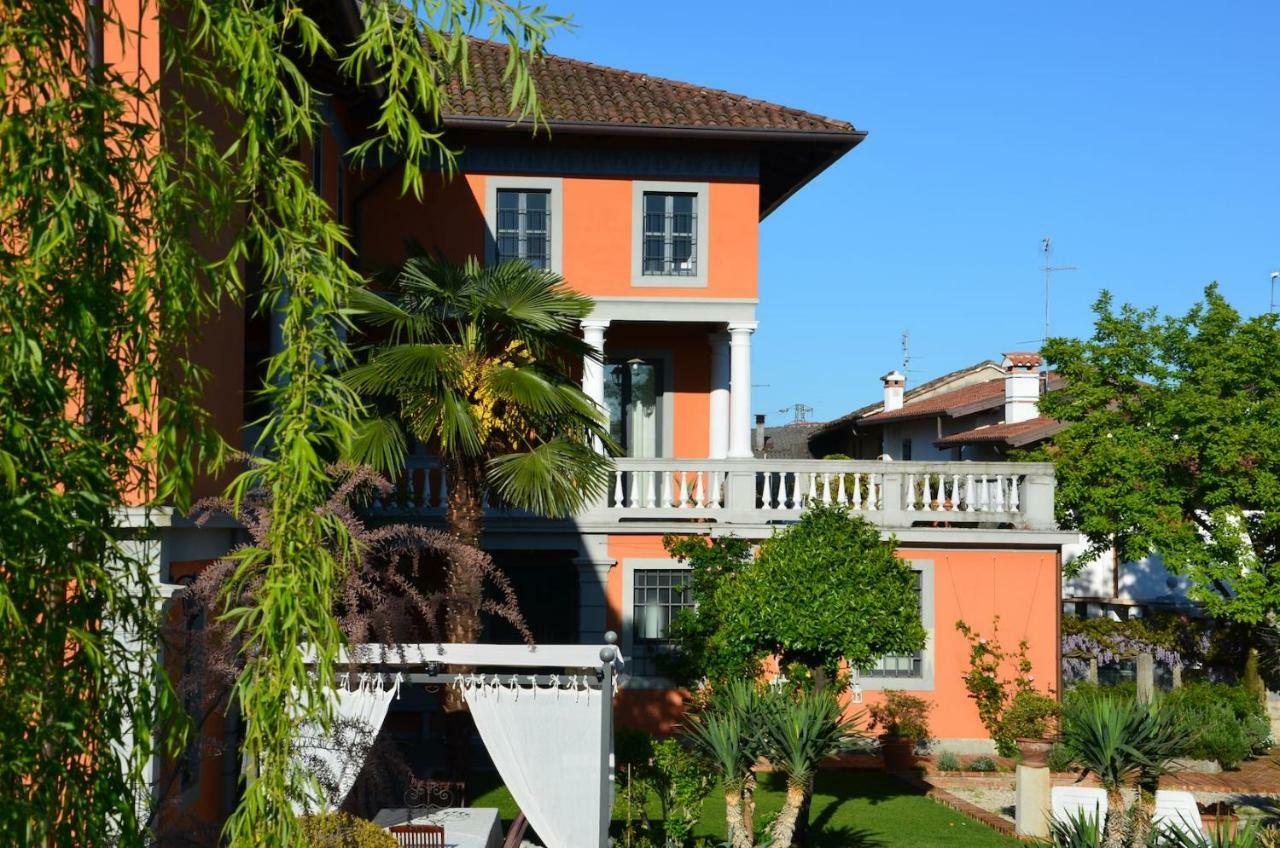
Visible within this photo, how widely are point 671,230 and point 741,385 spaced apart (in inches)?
110

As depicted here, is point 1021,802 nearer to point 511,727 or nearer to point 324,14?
point 511,727

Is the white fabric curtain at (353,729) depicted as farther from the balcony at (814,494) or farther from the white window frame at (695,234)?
the white window frame at (695,234)

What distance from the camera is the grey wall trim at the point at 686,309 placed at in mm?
22234

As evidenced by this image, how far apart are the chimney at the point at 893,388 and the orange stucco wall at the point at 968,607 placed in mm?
25176

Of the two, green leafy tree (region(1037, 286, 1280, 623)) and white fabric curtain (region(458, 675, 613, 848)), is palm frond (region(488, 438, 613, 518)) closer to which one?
white fabric curtain (region(458, 675, 613, 848))

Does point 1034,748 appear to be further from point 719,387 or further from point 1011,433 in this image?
point 1011,433

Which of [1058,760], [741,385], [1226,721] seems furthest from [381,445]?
[1226,721]

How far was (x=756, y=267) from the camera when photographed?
73.8ft

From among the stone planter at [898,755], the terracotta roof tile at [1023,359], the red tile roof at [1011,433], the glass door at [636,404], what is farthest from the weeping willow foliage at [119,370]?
the terracotta roof tile at [1023,359]

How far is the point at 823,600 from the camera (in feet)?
54.6

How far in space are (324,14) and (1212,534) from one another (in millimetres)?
18219

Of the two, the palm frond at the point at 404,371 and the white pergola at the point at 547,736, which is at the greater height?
the palm frond at the point at 404,371

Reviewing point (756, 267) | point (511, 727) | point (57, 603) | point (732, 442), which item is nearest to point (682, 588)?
point (732, 442)

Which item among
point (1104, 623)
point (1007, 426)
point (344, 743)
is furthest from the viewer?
point (1007, 426)
